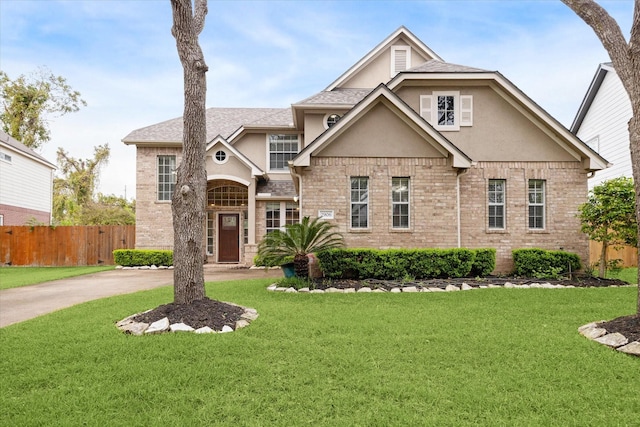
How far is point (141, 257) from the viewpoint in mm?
18219

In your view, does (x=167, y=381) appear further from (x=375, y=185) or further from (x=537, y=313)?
(x=375, y=185)

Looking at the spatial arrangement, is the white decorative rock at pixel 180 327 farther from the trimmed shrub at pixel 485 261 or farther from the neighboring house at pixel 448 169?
the trimmed shrub at pixel 485 261

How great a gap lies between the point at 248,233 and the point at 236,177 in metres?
2.59

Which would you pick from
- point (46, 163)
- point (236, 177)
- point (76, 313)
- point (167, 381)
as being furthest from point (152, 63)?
point (46, 163)

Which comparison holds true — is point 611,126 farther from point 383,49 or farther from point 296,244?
point 296,244

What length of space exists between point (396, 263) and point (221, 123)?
1439 centimetres

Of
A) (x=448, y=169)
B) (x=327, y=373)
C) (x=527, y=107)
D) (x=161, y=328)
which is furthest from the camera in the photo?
(x=527, y=107)

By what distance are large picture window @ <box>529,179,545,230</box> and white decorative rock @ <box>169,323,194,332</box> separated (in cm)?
1118

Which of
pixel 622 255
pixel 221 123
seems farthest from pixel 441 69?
pixel 221 123

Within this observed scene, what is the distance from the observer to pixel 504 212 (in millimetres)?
12922

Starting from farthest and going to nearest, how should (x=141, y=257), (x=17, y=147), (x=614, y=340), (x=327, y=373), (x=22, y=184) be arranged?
(x=22, y=184)
(x=17, y=147)
(x=141, y=257)
(x=614, y=340)
(x=327, y=373)

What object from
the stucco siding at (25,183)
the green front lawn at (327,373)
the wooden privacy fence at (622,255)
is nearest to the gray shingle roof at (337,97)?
the green front lawn at (327,373)

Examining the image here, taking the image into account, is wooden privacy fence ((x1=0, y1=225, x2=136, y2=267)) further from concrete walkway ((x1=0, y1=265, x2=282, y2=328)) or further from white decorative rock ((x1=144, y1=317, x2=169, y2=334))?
white decorative rock ((x1=144, y1=317, x2=169, y2=334))

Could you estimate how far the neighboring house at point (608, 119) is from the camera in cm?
1833
